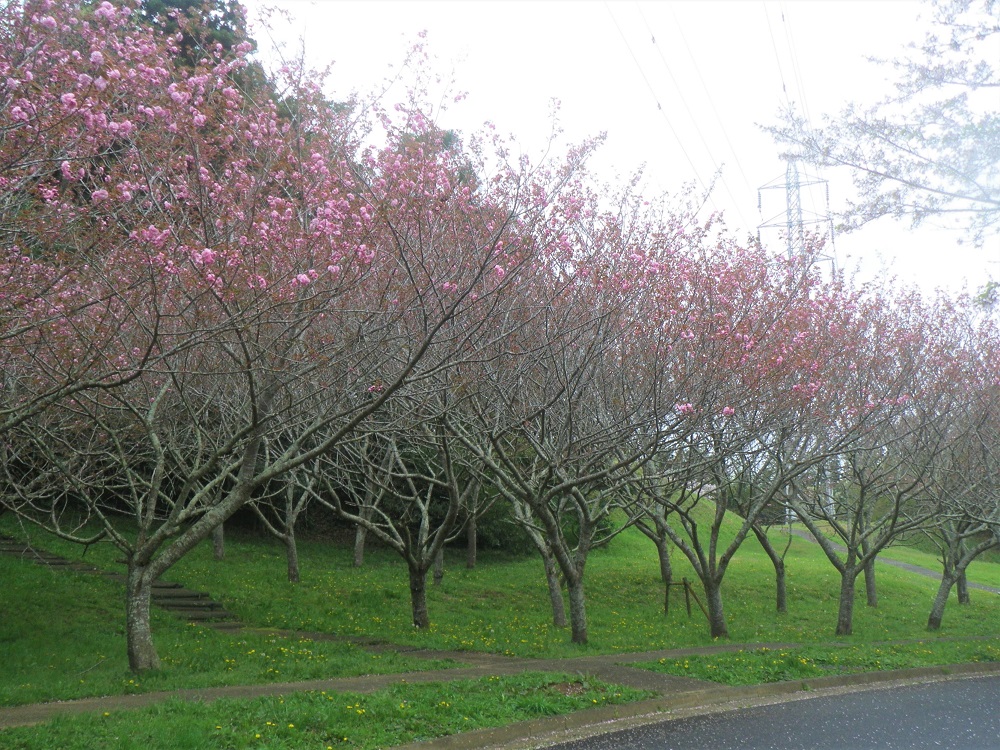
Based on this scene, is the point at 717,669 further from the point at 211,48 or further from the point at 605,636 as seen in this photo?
the point at 211,48

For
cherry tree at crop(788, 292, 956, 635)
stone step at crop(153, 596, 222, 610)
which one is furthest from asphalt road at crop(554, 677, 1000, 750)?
stone step at crop(153, 596, 222, 610)

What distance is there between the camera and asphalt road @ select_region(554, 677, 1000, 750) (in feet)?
26.6

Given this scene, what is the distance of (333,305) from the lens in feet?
33.8

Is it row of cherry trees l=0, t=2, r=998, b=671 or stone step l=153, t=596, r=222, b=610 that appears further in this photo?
stone step l=153, t=596, r=222, b=610

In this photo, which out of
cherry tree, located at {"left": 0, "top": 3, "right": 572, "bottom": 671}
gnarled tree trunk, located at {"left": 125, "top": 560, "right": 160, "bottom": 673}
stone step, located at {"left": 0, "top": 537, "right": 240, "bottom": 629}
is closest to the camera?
cherry tree, located at {"left": 0, "top": 3, "right": 572, "bottom": 671}

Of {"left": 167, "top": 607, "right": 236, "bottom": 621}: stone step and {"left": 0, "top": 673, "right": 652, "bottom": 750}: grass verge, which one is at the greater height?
{"left": 0, "top": 673, "right": 652, "bottom": 750}: grass verge

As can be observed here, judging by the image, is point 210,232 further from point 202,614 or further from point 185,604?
point 185,604

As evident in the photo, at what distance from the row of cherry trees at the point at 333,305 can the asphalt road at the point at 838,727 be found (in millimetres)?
3743

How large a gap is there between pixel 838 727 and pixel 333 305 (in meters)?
7.52

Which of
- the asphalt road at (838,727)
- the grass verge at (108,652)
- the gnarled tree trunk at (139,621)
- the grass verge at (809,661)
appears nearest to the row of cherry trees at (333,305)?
the gnarled tree trunk at (139,621)

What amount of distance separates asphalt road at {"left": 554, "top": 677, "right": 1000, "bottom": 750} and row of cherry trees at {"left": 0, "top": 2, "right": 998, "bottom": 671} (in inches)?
147

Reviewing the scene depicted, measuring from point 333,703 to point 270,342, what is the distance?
155 inches

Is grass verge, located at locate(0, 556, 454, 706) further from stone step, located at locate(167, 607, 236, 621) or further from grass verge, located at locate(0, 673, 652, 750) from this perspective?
grass verge, located at locate(0, 673, 652, 750)

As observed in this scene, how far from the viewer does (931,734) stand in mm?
8797
